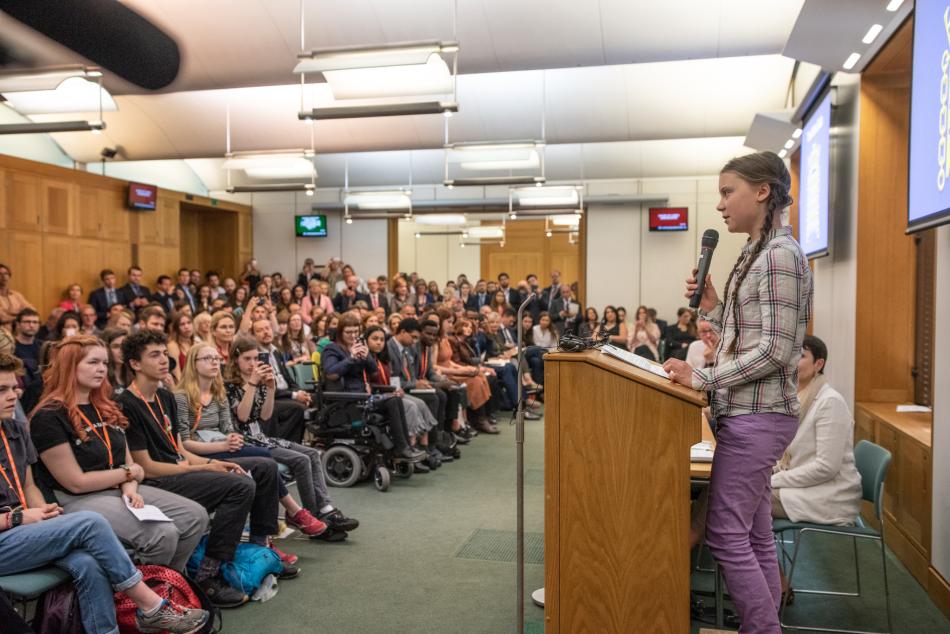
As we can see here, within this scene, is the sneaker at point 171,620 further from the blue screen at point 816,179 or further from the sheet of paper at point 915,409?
the blue screen at point 816,179

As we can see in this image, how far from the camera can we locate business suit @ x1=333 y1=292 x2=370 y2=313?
37.1ft

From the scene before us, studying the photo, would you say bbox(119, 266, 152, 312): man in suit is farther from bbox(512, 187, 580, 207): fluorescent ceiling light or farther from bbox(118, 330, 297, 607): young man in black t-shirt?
bbox(118, 330, 297, 607): young man in black t-shirt

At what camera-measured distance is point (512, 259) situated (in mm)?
18047

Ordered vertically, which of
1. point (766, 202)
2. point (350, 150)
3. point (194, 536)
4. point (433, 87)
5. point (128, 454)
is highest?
point (350, 150)

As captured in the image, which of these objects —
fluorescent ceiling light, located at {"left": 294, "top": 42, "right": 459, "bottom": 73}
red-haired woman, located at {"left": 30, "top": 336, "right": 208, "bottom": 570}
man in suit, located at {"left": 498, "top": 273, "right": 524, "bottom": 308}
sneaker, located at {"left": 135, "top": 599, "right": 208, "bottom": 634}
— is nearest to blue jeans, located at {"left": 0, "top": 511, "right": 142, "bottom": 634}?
sneaker, located at {"left": 135, "top": 599, "right": 208, "bottom": 634}

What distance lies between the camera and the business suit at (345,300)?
1132cm

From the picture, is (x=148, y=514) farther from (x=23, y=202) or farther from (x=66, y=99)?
(x=23, y=202)

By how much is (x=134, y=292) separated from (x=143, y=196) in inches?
78.7

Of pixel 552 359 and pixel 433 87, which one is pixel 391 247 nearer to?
pixel 433 87

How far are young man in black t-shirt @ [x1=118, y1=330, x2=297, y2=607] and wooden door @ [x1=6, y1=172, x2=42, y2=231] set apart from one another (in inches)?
306

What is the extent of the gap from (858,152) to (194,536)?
4.36 meters

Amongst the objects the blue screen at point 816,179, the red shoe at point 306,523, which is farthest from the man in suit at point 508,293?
the red shoe at point 306,523

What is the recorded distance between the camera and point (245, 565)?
3266mm

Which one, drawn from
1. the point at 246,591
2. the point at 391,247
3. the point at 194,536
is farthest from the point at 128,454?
the point at 391,247
